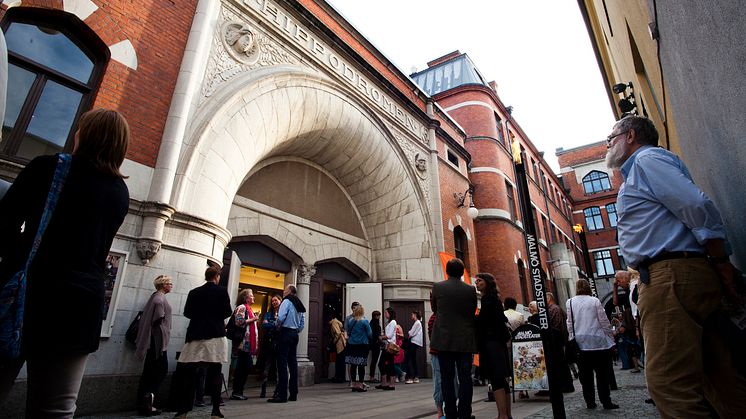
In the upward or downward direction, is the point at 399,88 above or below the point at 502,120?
below

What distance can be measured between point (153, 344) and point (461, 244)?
1219 cm

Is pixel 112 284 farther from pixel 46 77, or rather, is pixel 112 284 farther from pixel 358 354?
pixel 358 354

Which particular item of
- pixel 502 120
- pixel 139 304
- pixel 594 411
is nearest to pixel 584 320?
pixel 594 411

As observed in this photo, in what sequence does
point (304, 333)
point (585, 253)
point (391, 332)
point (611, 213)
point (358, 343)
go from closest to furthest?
point (358, 343), point (391, 332), point (304, 333), point (585, 253), point (611, 213)

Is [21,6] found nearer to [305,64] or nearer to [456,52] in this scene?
[305,64]

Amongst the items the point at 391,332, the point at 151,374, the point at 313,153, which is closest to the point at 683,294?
the point at 151,374

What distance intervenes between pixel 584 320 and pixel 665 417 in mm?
4048

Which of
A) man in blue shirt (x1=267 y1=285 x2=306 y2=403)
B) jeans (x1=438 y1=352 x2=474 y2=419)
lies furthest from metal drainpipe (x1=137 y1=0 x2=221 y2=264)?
jeans (x1=438 y1=352 x2=474 y2=419)

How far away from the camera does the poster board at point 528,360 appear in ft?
19.9

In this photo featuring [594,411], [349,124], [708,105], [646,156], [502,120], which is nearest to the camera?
[646,156]

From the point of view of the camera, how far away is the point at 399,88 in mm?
14031

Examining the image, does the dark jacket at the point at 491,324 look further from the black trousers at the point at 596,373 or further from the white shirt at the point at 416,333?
the white shirt at the point at 416,333

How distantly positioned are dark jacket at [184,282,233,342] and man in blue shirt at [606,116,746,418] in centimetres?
433

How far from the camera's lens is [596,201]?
35.1 m
